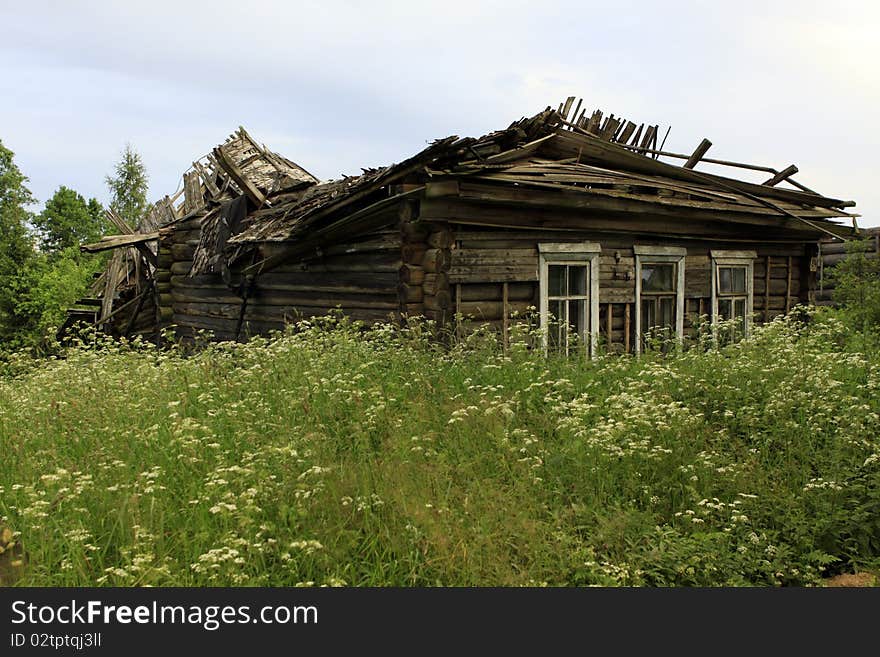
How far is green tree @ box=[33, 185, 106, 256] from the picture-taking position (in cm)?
3712

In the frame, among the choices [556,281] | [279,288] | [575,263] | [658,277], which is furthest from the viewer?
[279,288]

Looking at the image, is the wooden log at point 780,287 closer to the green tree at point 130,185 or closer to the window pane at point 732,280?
the window pane at point 732,280

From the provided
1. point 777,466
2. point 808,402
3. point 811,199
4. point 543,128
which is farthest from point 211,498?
point 811,199

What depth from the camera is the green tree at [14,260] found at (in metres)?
30.3

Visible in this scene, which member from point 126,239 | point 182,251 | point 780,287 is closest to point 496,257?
A: point 780,287

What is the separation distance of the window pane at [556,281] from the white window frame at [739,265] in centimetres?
304

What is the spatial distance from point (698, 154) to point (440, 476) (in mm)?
9698

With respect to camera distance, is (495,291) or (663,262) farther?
(663,262)

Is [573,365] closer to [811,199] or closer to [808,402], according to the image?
[808,402]

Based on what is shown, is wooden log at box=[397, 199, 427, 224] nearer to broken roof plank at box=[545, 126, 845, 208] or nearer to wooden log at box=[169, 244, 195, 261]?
broken roof plank at box=[545, 126, 845, 208]

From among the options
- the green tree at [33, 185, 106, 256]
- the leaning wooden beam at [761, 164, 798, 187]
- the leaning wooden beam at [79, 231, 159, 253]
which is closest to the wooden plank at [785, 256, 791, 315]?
the leaning wooden beam at [761, 164, 798, 187]

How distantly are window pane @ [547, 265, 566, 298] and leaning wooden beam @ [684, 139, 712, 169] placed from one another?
3461 millimetres

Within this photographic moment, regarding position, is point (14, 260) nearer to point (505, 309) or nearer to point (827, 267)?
point (505, 309)

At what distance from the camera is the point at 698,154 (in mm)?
13016
